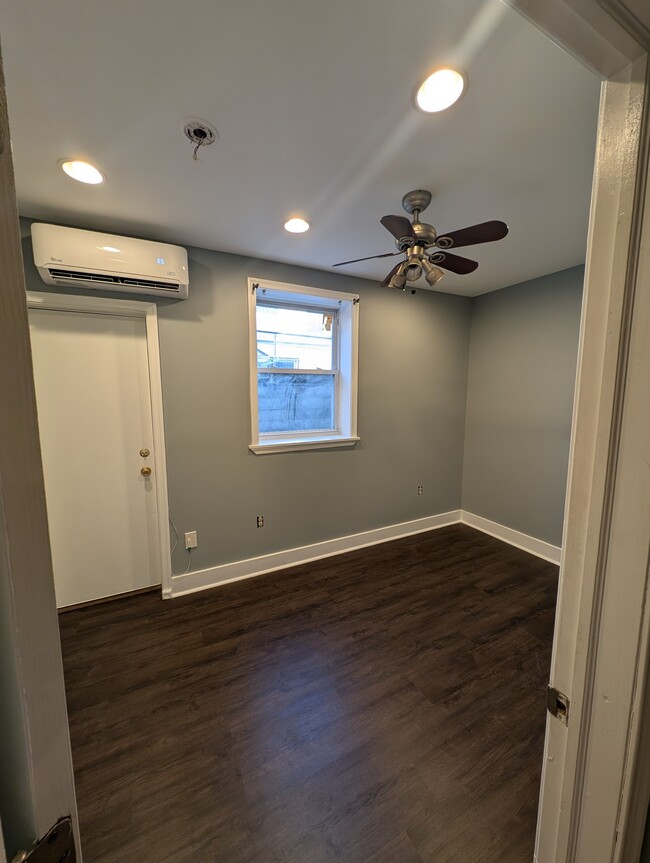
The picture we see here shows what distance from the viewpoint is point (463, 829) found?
3.99 feet

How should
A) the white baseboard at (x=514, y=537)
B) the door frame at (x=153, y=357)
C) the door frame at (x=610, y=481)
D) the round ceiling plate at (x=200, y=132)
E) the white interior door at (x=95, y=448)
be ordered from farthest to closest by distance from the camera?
1. the white baseboard at (x=514, y=537)
2. the white interior door at (x=95, y=448)
3. the door frame at (x=153, y=357)
4. the round ceiling plate at (x=200, y=132)
5. the door frame at (x=610, y=481)

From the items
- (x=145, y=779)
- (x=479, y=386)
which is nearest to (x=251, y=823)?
(x=145, y=779)

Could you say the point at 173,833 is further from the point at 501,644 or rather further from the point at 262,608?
the point at 501,644

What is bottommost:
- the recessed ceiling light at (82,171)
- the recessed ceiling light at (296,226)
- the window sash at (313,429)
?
the window sash at (313,429)

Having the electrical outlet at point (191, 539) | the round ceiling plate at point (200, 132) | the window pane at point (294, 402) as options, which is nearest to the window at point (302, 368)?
the window pane at point (294, 402)

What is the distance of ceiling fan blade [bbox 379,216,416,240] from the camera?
5.16ft

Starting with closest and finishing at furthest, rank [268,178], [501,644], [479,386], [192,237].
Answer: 1. [268,178]
2. [501,644]
3. [192,237]
4. [479,386]

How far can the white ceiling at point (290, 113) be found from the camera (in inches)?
38.1

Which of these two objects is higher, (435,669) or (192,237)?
(192,237)

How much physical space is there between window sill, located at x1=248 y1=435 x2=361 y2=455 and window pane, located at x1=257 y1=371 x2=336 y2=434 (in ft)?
0.54

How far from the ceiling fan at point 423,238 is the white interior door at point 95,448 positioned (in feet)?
5.97

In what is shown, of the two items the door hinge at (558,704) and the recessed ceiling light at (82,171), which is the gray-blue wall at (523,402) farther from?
the recessed ceiling light at (82,171)

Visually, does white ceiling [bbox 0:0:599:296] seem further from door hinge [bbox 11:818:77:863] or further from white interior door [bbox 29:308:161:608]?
door hinge [bbox 11:818:77:863]

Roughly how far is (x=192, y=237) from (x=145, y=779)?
2.83 meters
